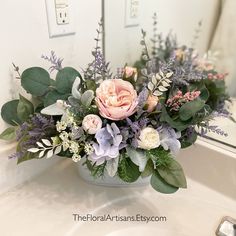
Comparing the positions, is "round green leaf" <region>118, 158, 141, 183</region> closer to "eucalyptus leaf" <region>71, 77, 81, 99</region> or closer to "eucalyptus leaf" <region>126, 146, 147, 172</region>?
"eucalyptus leaf" <region>126, 146, 147, 172</region>

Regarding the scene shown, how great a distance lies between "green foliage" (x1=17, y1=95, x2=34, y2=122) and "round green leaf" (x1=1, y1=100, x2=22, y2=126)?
22mm

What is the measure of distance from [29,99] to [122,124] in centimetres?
29

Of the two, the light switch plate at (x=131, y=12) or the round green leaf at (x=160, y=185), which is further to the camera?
the light switch plate at (x=131, y=12)

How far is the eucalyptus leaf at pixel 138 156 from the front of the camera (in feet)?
1.72

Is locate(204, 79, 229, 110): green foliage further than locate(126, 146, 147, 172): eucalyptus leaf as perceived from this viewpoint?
Yes

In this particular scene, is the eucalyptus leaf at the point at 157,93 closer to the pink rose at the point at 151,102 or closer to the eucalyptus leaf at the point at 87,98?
the pink rose at the point at 151,102

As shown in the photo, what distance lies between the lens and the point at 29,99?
696 mm

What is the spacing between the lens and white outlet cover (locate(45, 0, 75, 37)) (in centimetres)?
64

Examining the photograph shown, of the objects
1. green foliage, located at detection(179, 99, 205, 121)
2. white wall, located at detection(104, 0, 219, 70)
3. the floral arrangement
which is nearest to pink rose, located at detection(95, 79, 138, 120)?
the floral arrangement

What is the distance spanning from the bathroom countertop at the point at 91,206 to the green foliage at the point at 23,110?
0.71 ft

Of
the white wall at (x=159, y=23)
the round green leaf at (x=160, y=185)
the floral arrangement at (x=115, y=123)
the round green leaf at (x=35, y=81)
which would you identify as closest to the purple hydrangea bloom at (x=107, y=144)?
the floral arrangement at (x=115, y=123)

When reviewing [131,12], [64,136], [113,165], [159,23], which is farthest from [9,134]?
[159,23]

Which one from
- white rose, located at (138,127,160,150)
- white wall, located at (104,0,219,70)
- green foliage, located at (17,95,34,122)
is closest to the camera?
white rose, located at (138,127,160,150)

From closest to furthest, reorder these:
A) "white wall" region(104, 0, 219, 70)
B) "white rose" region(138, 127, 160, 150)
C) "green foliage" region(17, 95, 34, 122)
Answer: "white rose" region(138, 127, 160, 150) → "green foliage" region(17, 95, 34, 122) → "white wall" region(104, 0, 219, 70)
